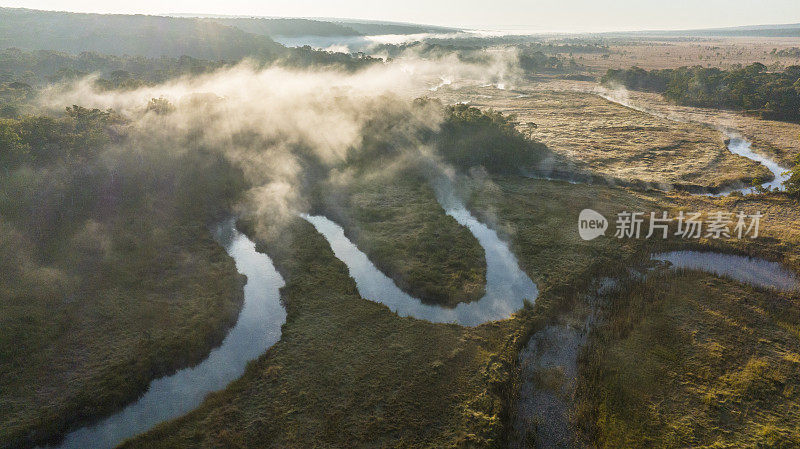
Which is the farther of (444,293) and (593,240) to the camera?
(593,240)

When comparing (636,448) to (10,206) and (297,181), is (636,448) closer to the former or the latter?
(297,181)

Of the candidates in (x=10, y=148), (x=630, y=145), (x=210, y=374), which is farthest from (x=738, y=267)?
(x=10, y=148)

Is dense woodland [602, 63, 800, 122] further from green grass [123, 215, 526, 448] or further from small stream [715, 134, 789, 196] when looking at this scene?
green grass [123, 215, 526, 448]

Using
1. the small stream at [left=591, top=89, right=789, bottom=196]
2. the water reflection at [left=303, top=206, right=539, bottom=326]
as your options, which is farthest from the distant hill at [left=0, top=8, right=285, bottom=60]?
the water reflection at [left=303, top=206, right=539, bottom=326]

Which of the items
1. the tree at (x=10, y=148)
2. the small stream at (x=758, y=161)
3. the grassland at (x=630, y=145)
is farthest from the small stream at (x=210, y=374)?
the small stream at (x=758, y=161)

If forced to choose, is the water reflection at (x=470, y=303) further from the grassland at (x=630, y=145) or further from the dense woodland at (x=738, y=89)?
the dense woodland at (x=738, y=89)

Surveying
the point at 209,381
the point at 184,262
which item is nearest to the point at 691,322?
the point at 209,381
